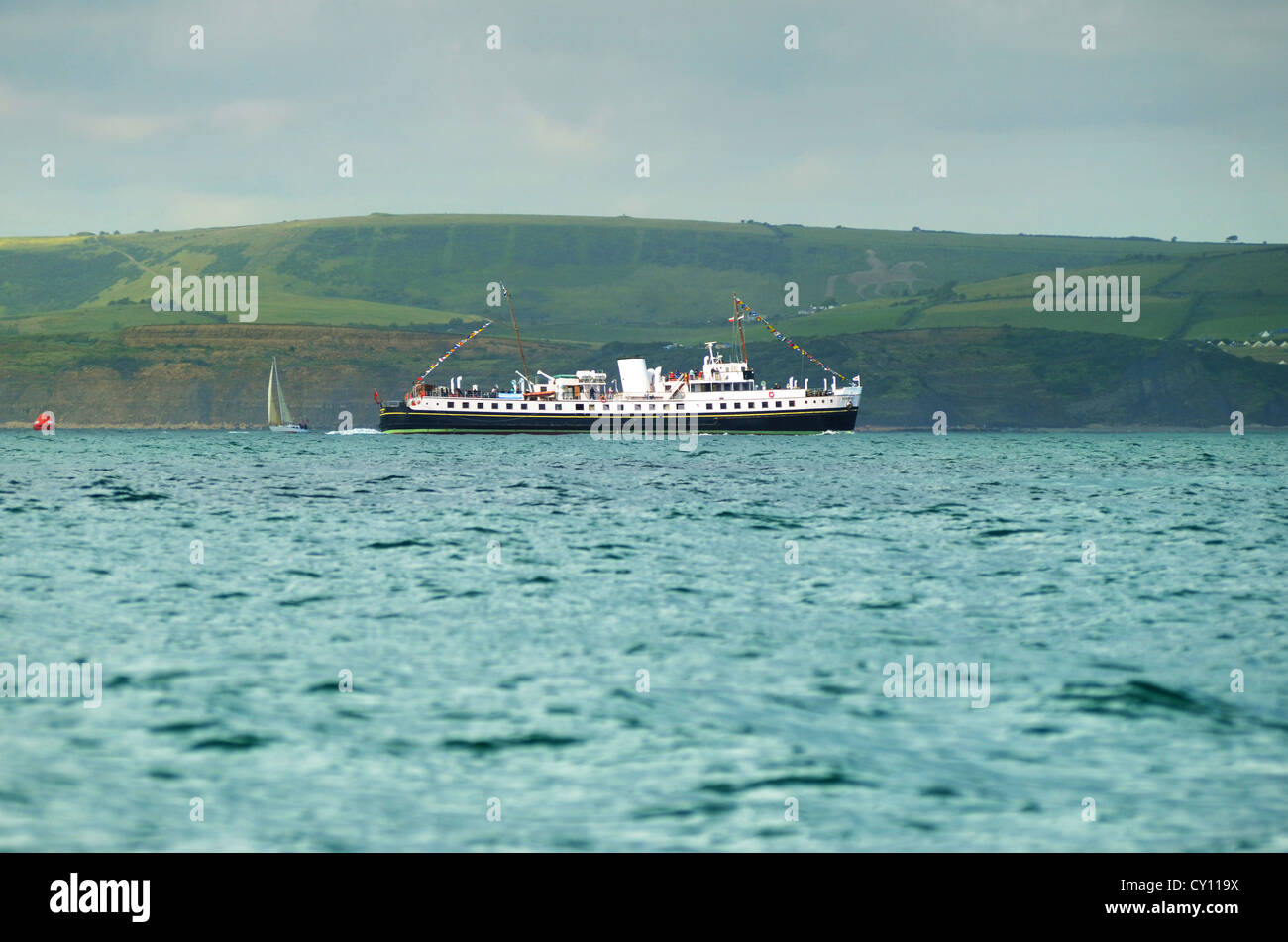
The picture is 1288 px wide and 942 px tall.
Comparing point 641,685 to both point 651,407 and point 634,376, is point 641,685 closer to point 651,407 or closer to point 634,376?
point 651,407

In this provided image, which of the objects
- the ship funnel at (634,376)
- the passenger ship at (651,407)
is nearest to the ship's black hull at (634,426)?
the passenger ship at (651,407)

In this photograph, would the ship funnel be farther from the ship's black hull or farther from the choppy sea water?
the choppy sea water

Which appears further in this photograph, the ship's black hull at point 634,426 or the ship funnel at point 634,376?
the ship funnel at point 634,376

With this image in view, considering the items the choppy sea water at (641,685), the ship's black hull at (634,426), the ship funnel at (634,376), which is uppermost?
the ship funnel at (634,376)

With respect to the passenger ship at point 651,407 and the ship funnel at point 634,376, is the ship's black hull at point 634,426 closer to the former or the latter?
the passenger ship at point 651,407

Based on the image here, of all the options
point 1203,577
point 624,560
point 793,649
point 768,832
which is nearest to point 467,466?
point 624,560

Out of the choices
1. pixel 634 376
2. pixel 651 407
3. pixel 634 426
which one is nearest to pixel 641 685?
pixel 651 407
